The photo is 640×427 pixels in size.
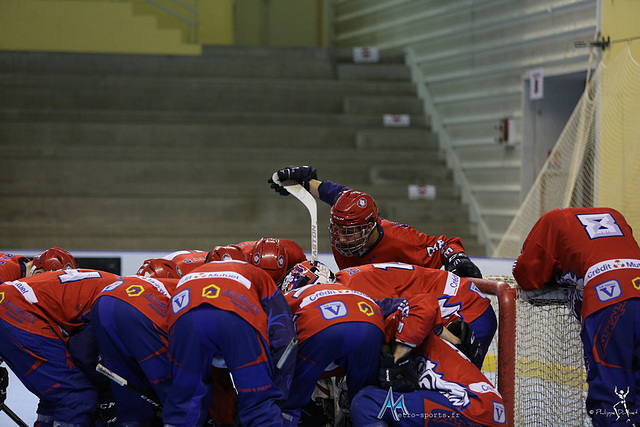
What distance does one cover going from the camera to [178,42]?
1003 cm

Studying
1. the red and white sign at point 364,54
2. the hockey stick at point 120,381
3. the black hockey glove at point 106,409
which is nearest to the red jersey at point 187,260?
the black hockey glove at point 106,409

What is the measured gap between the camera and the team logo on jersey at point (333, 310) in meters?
2.88

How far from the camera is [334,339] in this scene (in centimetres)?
284

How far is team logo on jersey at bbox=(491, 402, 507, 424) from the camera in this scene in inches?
112

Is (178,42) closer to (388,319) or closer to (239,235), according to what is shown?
(239,235)

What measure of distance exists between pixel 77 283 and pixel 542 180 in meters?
4.63

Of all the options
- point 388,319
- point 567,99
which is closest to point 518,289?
point 388,319

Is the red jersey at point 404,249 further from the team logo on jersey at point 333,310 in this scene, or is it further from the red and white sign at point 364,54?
the red and white sign at point 364,54

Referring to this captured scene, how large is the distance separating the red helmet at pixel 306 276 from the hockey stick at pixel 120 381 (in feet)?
2.36

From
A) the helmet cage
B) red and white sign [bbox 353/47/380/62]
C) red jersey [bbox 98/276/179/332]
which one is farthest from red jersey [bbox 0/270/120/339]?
red and white sign [bbox 353/47/380/62]

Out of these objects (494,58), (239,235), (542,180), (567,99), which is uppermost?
(494,58)

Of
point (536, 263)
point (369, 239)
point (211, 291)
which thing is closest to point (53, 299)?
point (211, 291)

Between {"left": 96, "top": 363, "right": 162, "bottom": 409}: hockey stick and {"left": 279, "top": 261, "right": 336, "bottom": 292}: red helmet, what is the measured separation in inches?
28.3

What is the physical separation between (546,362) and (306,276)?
1348mm
